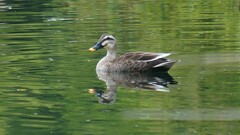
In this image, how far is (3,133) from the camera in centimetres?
1278

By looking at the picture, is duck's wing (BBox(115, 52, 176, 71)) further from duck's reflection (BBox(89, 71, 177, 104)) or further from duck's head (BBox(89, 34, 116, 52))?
duck's head (BBox(89, 34, 116, 52))

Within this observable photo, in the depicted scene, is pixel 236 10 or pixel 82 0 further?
pixel 82 0

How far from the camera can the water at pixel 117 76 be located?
43.1 feet

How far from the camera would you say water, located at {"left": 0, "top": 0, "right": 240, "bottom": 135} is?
43.1 feet

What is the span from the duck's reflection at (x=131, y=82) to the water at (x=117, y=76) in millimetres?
63

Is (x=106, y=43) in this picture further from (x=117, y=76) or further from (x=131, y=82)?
(x=131, y=82)

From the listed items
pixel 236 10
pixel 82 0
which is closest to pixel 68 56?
pixel 236 10

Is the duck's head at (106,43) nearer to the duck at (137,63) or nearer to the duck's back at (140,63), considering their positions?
the duck at (137,63)

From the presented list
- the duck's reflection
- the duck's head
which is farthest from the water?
the duck's head

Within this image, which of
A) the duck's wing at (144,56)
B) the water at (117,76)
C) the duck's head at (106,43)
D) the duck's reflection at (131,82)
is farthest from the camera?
the duck's head at (106,43)

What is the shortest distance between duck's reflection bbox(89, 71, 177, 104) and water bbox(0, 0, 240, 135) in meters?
0.06

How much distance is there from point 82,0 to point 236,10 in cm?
653

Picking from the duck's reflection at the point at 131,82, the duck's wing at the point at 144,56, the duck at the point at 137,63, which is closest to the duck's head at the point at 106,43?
the duck at the point at 137,63

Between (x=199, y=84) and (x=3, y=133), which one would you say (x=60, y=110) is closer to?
(x=3, y=133)
